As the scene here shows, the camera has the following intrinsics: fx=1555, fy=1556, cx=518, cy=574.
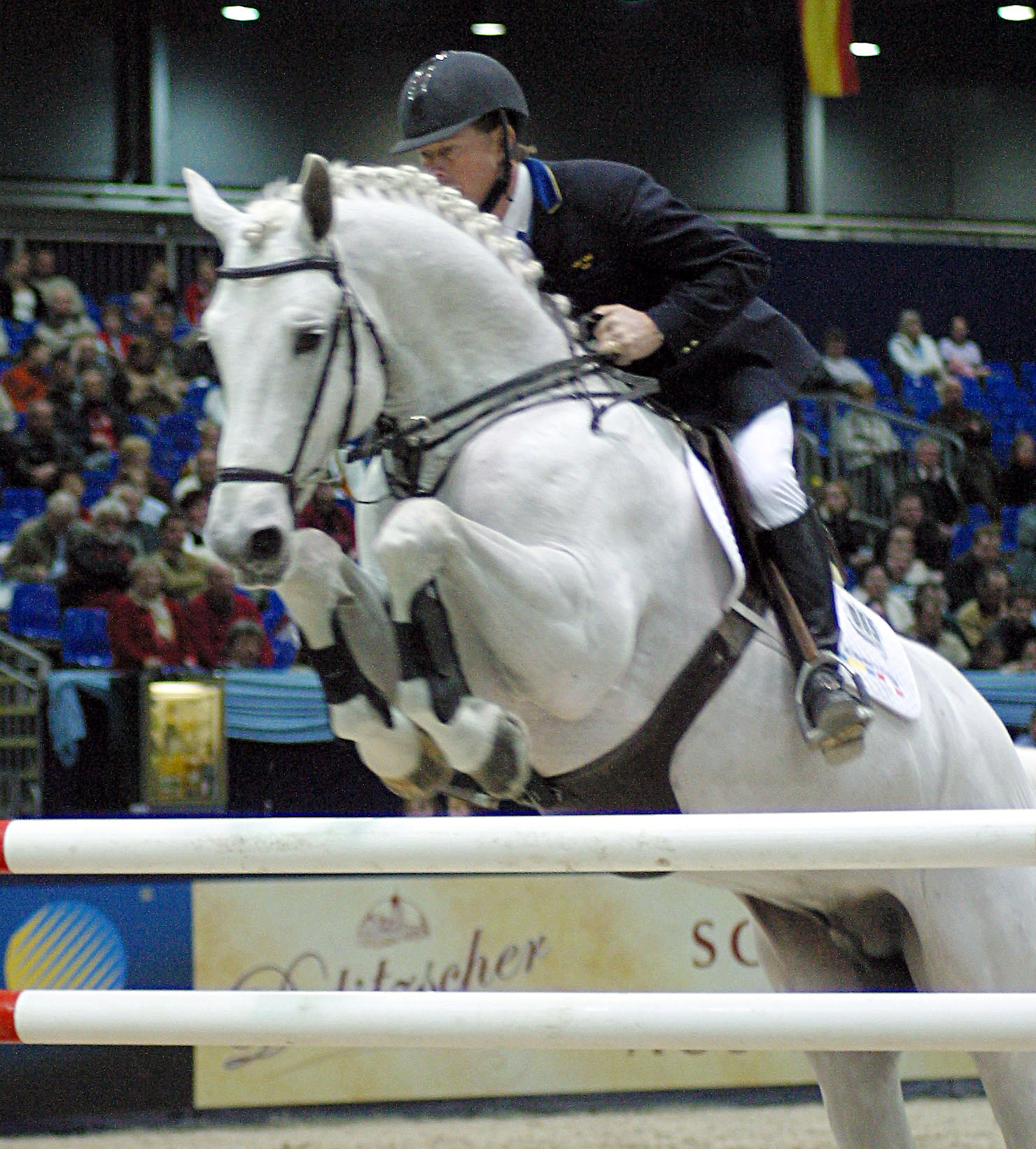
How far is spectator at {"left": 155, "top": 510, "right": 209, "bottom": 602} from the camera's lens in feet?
24.6

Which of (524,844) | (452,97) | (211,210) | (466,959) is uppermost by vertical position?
(452,97)

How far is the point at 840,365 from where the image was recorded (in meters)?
11.4

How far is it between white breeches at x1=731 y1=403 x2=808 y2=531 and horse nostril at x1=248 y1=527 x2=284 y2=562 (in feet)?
3.43

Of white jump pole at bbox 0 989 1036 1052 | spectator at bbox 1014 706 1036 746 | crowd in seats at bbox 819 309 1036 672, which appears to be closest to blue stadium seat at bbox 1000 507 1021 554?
crowd in seats at bbox 819 309 1036 672

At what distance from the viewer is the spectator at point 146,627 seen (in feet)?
22.8

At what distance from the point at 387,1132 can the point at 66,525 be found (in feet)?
11.9

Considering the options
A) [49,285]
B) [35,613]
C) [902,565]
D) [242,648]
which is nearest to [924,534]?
[902,565]

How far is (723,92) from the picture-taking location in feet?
47.8

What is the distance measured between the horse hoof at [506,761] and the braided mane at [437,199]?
3.14 ft

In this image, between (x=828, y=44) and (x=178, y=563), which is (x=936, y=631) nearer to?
(x=178, y=563)

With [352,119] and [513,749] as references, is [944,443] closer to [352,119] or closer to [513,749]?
[352,119]

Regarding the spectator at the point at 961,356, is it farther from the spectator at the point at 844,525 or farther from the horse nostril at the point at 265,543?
the horse nostril at the point at 265,543

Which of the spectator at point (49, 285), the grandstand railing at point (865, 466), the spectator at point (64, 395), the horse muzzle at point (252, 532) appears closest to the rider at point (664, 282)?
the horse muzzle at point (252, 532)

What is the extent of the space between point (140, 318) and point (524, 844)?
8.90 m
